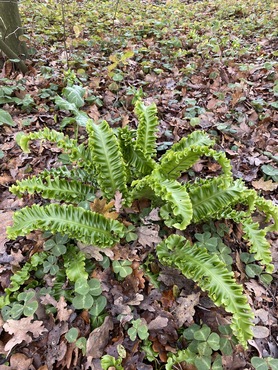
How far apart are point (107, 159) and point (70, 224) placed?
63 centimetres

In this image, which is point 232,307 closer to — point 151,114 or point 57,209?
point 57,209

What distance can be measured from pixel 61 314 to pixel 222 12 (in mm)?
8369

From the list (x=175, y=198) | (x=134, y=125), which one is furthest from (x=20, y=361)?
(x=134, y=125)

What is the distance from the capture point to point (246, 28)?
670 cm

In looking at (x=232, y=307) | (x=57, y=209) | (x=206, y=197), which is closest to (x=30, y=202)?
(x=57, y=209)

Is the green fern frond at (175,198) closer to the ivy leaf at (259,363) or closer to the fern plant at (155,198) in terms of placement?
the fern plant at (155,198)

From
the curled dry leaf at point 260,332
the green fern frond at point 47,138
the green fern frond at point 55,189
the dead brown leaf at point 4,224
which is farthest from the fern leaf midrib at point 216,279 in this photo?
the dead brown leaf at point 4,224

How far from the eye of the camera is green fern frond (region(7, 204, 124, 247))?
2.13 meters

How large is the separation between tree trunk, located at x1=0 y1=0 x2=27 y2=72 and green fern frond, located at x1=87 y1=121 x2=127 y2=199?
8.54 ft

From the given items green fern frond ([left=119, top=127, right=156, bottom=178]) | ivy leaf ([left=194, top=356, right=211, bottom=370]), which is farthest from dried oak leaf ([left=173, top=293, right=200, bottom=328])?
green fern frond ([left=119, top=127, right=156, bottom=178])

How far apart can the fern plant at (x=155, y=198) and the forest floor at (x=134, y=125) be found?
0.20m

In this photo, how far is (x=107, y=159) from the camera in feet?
8.14

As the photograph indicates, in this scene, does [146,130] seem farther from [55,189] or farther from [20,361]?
[20,361]

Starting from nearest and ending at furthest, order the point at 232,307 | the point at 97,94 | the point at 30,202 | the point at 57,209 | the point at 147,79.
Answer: the point at 232,307, the point at 57,209, the point at 30,202, the point at 97,94, the point at 147,79
